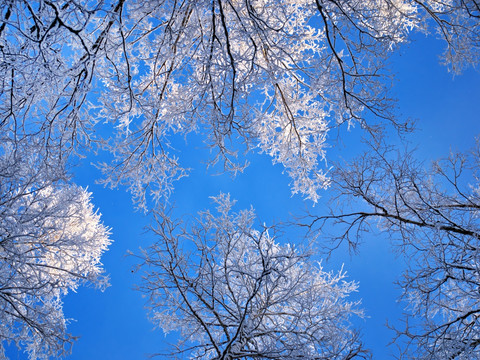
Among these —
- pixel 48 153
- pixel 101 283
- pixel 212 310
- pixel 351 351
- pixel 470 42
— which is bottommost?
pixel 351 351

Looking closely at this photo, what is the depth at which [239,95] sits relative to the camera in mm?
4688

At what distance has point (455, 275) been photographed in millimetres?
4785

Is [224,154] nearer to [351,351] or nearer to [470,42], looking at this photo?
[351,351]

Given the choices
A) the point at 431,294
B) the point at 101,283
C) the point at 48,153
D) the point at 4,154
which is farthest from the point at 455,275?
the point at 4,154

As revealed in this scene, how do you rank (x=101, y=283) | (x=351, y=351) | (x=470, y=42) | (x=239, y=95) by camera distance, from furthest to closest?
(x=470, y=42)
(x=101, y=283)
(x=239, y=95)
(x=351, y=351)

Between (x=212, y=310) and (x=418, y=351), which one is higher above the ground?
(x=212, y=310)

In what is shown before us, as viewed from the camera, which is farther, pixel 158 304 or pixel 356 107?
pixel 356 107

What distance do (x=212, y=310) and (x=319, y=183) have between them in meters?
4.08

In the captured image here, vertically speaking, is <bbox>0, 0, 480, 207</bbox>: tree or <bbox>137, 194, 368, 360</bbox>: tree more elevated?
<bbox>0, 0, 480, 207</bbox>: tree

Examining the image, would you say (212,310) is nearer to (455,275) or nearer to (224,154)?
(224,154)

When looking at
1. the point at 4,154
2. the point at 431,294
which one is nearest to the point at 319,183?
the point at 431,294

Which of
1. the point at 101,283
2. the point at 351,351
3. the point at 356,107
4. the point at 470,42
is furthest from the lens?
the point at 470,42

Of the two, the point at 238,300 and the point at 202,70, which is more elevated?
the point at 202,70

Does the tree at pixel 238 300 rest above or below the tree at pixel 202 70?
below
